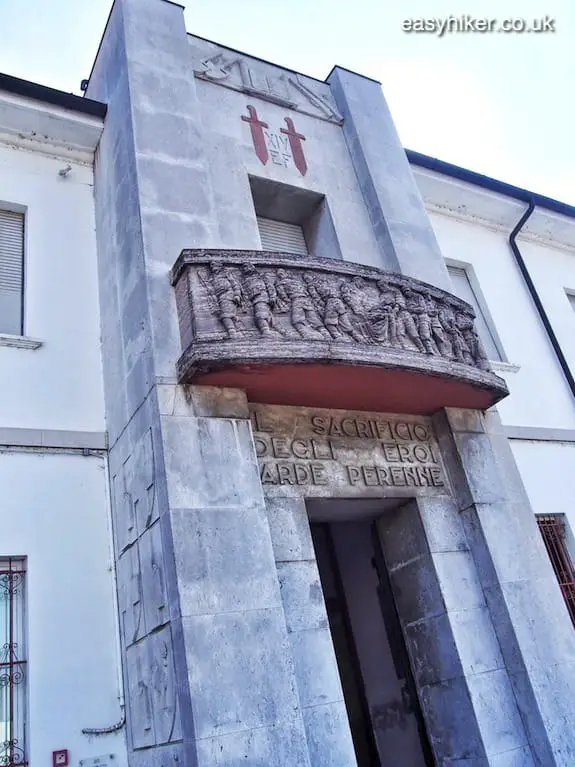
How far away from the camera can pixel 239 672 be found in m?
5.11

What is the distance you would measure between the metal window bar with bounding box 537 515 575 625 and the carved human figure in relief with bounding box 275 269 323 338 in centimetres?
511

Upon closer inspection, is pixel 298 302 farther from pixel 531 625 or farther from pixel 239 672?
pixel 531 625

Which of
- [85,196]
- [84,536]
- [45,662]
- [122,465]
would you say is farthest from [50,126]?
[45,662]

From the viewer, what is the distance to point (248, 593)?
5.45 metres

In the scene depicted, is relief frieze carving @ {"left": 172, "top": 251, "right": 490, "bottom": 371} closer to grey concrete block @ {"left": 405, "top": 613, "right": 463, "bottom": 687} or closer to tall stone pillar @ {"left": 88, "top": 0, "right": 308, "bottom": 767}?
tall stone pillar @ {"left": 88, "top": 0, "right": 308, "bottom": 767}

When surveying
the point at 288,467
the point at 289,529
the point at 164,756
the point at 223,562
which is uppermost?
the point at 288,467

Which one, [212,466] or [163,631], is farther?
[212,466]

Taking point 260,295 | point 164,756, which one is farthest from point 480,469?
point 164,756

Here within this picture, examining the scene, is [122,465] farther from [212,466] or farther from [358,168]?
[358,168]

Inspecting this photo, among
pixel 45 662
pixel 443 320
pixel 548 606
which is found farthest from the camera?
pixel 443 320

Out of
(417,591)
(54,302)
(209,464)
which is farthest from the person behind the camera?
(54,302)

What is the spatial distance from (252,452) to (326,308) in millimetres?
1837

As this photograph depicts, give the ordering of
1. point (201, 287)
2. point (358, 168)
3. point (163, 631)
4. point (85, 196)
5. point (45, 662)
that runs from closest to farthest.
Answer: point (163, 631)
point (45, 662)
point (201, 287)
point (85, 196)
point (358, 168)

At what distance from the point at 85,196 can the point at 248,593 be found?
18.9ft
